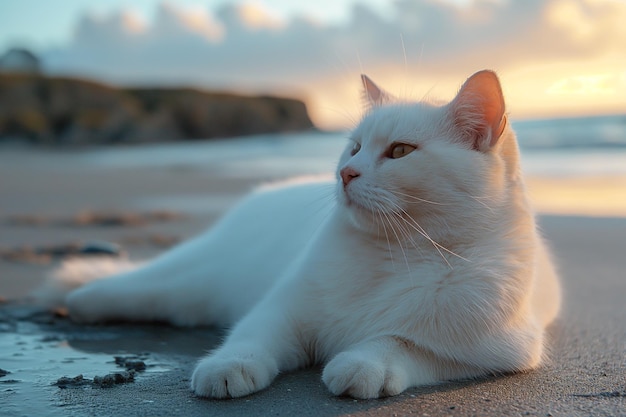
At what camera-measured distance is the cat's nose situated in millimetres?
2518

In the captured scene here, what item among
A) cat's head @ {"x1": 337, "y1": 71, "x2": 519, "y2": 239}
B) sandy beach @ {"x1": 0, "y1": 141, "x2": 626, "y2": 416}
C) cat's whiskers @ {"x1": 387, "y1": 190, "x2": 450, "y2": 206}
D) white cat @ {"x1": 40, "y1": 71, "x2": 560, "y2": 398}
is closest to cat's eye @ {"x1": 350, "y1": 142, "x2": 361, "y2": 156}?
white cat @ {"x1": 40, "y1": 71, "x2": 560, "y2": 398}

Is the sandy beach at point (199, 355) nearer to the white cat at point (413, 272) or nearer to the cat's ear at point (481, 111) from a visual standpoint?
the white cat at point (413, 272)

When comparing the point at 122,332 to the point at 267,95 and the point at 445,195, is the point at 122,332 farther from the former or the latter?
the point at 267,95

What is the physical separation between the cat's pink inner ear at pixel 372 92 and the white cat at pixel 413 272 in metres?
0.25

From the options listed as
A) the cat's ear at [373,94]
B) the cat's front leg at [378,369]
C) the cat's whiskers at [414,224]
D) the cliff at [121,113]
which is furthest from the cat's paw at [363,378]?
the cliff at [121,113]

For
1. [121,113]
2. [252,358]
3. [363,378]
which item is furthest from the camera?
[121,113]

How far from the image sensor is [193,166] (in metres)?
15.3

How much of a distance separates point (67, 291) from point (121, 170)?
34.9ft

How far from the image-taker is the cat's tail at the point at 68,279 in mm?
3574

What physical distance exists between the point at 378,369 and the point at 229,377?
1.54ft

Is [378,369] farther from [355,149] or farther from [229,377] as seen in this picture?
[355,149]

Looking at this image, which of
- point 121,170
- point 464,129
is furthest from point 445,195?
point 121,170

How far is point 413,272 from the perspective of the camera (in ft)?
8.21

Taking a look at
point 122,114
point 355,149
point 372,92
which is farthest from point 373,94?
point 122,114
